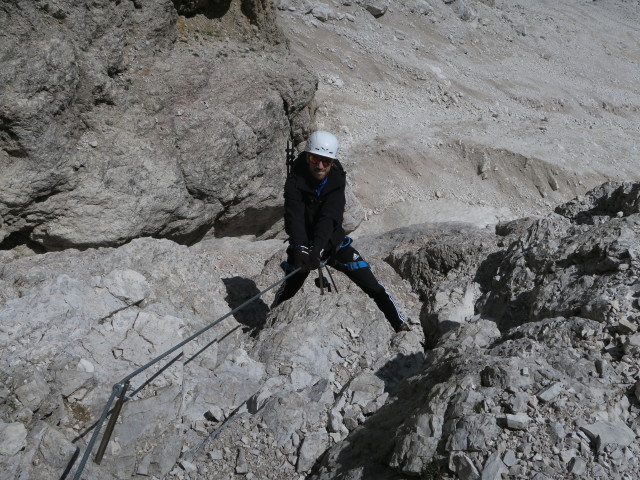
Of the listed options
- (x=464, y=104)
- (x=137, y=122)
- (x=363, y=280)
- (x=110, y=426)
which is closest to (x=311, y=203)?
(x=363, y=280)

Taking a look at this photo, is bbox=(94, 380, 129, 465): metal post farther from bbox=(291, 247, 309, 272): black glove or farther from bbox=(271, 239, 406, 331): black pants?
bbox=(271, 239, 406, 331): black pants

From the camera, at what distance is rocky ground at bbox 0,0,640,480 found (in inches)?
146

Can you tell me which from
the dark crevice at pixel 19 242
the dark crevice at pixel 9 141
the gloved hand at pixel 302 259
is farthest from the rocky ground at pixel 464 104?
the dark crevice at pixel 9 141

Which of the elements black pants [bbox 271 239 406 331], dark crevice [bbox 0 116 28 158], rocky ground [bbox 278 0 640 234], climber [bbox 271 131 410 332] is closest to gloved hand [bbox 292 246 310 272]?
climber [bbox 271 131 410 332]

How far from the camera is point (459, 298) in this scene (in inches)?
268

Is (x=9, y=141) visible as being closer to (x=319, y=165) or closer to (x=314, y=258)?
(x=319, y=165)

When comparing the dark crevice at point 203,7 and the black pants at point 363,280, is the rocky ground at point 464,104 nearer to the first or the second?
the dark crevice at point 203,7

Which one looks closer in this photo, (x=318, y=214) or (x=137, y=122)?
(x=318, y=214)

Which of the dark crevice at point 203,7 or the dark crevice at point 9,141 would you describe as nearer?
the dark crevice at point 9,141

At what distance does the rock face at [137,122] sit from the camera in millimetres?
7500

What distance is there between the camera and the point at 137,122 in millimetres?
8680

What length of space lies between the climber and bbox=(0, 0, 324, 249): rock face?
328 cm

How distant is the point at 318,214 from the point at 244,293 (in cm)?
Result: 182

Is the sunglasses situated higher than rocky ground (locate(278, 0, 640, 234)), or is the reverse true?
the sunglasses
